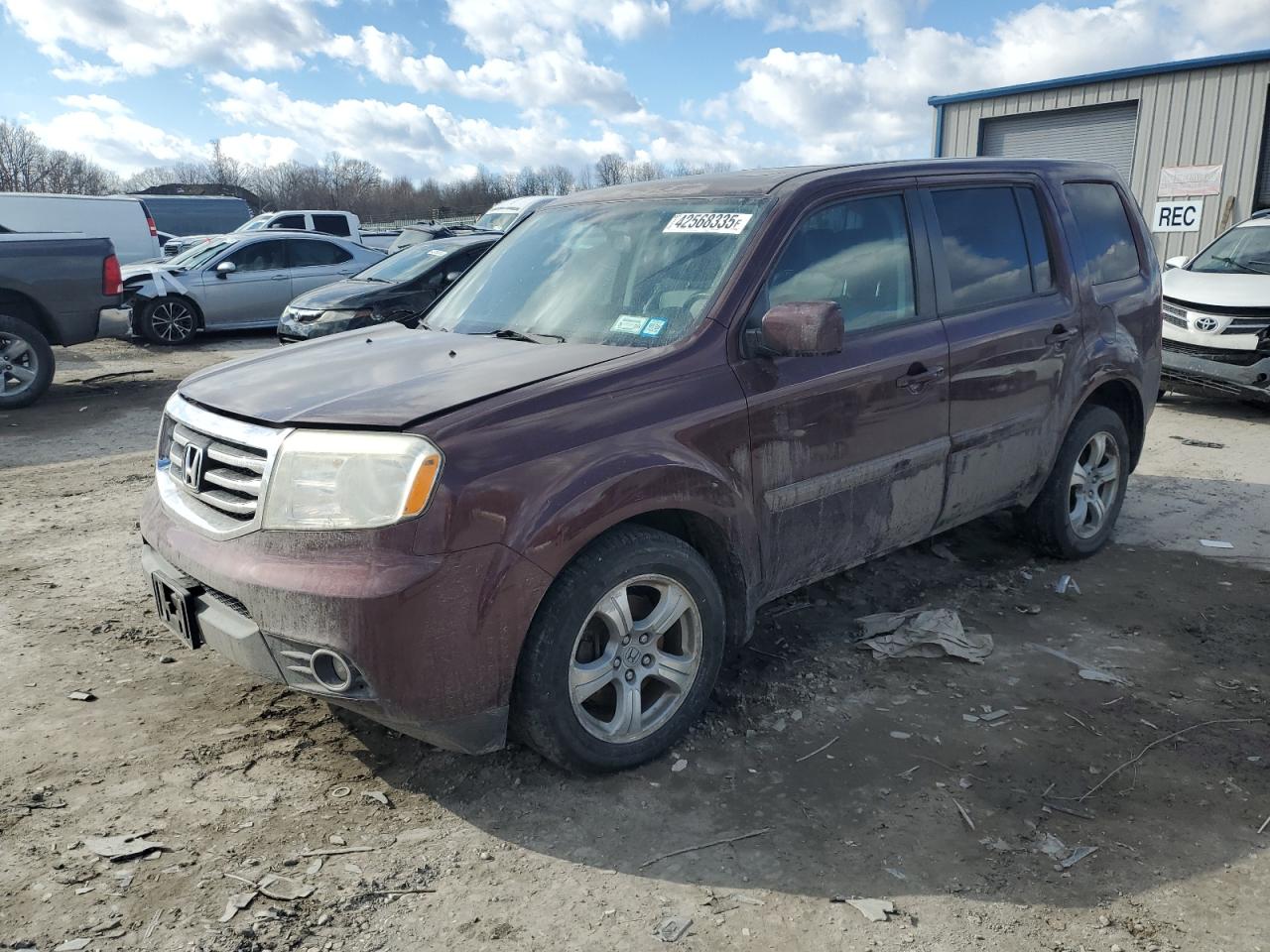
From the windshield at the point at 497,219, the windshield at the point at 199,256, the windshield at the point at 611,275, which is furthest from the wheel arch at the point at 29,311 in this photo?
the windshield at the point at 497,219

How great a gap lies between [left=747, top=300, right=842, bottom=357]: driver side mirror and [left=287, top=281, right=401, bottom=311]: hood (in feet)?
28.2

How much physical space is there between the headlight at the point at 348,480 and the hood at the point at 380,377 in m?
0.06

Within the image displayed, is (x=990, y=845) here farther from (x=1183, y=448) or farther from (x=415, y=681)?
(x=1183, y=448)

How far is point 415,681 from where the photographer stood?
2717 mm

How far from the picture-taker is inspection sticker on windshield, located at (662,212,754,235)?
361cm

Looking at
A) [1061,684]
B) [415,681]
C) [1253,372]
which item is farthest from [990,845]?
[1253,372]

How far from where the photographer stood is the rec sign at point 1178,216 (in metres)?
16.0

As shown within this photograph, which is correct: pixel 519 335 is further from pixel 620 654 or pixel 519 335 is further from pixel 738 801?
pixel 738 801

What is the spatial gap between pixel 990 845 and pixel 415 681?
1.69 m

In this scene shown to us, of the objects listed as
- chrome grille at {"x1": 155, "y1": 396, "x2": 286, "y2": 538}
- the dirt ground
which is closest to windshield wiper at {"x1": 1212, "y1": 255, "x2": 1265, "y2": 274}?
the dirt ground

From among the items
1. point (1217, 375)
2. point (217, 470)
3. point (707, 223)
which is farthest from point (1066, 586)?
point (1217, 375)

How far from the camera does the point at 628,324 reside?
352 cm

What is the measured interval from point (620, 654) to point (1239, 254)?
918 centimetres

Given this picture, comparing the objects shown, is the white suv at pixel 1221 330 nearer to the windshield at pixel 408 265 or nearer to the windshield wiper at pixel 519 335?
the windshield wiper at pixel 519 335
